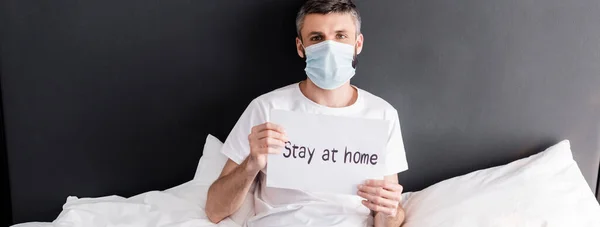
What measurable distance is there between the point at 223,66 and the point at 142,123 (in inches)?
13.0

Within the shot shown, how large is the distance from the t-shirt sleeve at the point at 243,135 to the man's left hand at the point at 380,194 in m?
0.36

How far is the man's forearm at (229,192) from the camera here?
130cm

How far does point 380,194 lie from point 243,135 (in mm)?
428

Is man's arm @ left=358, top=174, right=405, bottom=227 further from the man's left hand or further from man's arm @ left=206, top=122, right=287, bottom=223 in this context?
man's arm @ left=206, top=122, right=287, bottom=223

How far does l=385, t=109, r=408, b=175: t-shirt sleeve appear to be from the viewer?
4.68ft

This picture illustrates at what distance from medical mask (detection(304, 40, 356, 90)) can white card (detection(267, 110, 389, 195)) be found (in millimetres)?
176

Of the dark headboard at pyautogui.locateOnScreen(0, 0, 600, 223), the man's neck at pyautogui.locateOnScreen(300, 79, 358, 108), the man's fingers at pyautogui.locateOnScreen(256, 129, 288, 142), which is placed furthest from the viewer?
the dark headboard at pyautogui.locateOnScreen(0, 0, 600, 223)

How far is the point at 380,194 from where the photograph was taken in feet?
3.95

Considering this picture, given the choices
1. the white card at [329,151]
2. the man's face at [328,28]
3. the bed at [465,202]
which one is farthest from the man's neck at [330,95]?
the bed at [465,202]

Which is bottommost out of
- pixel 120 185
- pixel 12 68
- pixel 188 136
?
pixel 120 185

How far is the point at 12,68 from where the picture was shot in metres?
1.60

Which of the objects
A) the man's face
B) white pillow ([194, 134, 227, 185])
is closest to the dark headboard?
white pillow ([194, 134, 227, 185])

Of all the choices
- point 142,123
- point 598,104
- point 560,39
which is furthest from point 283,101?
point 598,104

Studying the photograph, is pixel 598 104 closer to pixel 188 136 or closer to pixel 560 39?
pixel 560 39
